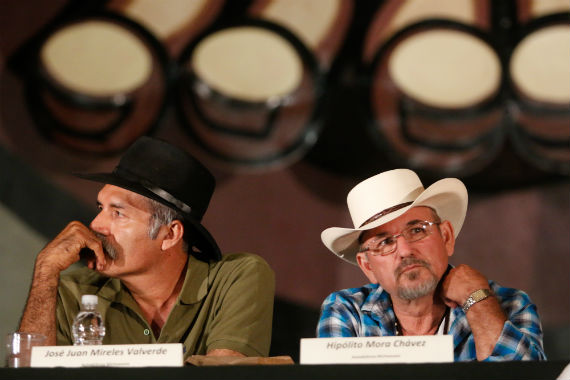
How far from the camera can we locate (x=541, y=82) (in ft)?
A: 13.1

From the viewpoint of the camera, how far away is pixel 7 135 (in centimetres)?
387

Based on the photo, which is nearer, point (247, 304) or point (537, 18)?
point (247, 304)

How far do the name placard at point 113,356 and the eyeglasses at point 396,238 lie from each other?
0.88m

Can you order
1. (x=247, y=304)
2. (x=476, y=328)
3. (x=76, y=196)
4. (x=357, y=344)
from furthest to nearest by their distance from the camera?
1. (x=76, y=196)
2. (x=247, y=304)
3. (x=476, y=328)
4. (x=357, y=344)

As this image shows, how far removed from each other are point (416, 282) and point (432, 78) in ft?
5.60

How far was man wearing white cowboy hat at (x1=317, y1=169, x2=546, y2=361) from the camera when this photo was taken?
2480 mm

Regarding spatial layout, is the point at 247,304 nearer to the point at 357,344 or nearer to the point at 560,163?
the point at 357,344

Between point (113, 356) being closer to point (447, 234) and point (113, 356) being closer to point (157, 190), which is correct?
point (157, 190)

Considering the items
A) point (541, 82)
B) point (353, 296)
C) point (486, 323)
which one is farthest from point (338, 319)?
point (541, 82)

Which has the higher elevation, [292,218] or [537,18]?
[537,18]

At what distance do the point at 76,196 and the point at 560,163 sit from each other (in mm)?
2161

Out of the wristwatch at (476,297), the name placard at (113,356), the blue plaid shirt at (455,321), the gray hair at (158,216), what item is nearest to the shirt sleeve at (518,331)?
the blue plaid shirt at (455,321)

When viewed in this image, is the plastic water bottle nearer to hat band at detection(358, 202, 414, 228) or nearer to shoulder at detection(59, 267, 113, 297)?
shoulder at detection(59, 267, 113, 297)

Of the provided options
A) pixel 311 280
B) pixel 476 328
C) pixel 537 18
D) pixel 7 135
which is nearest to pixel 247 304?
pixel 476 328
